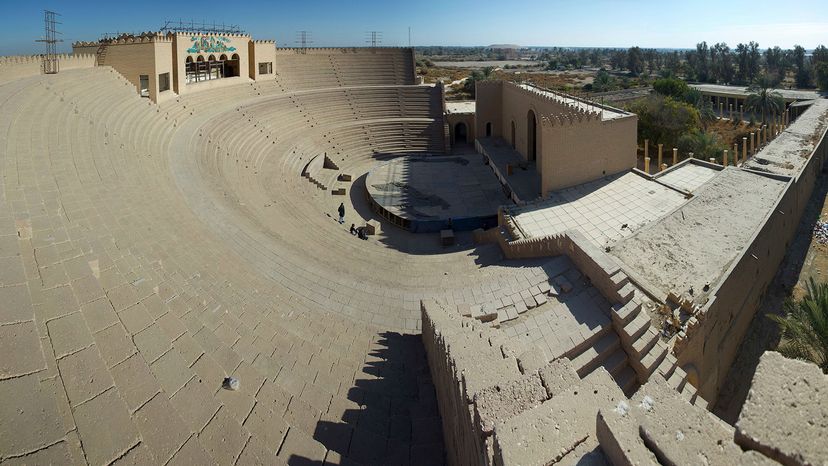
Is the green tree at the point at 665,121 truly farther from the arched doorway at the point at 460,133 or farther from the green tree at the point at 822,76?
the green tree at the point at 822,76

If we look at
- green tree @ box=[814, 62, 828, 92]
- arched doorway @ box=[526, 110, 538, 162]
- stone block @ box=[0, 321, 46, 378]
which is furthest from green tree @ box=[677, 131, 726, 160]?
green tree @ box=[814, 62, 828, 92]

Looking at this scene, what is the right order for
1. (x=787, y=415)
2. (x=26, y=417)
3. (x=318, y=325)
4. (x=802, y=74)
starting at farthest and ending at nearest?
(x=802, y=74) → (x=318, y=325) → (x=26, y=417) → (x=787, y=415)

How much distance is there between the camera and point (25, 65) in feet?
48.6

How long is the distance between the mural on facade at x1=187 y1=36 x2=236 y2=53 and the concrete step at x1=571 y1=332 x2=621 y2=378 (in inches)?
892

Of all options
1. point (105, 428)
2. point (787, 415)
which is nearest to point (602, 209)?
point (787, 415)

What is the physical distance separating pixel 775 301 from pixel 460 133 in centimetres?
1852

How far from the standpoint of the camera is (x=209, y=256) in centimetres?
783

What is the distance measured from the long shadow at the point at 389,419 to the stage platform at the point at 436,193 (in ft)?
30.9

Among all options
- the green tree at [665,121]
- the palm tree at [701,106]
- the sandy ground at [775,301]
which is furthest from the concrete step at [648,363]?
the palm tree at [701,106]

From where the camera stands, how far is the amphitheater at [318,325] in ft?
10.1

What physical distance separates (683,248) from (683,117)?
18.4m

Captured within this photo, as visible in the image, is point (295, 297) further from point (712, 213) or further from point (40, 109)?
point (712, 213)

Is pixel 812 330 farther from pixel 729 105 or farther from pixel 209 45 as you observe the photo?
pixel 729 105

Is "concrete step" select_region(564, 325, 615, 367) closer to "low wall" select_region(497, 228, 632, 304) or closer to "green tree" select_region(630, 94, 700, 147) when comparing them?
"low wall" select_region(497, 228, 632, 304)
